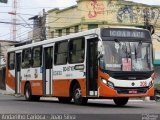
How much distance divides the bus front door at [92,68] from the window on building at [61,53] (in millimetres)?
2248

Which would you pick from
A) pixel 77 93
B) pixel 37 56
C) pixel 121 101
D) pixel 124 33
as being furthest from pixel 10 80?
pixel 124 33

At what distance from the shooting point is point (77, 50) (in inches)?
840

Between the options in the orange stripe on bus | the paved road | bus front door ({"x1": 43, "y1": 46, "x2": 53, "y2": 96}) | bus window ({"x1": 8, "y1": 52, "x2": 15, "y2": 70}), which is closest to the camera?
the paved road

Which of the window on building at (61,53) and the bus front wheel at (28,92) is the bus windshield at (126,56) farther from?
the bus front wheel at (28,92)

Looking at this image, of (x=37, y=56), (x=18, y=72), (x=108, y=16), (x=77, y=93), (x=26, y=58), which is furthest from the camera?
(x=108, y=16)

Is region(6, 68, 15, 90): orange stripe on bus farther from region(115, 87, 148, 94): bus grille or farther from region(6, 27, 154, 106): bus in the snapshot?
region(115, 87, 148, 94): bus grille

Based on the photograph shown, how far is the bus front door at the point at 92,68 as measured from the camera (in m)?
20.0

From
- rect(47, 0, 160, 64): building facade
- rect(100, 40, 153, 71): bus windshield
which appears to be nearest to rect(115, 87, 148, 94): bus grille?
rect(100, 40, 153, 71): bus windshield

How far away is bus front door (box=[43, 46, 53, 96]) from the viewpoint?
2419cm

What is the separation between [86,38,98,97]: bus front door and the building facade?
25138 mm

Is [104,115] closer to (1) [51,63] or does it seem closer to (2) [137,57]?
(2) [137,57]

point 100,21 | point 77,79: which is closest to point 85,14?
point 100,21

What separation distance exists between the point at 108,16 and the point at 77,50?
87.8ft

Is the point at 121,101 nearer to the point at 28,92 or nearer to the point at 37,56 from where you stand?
the point at 37,56
